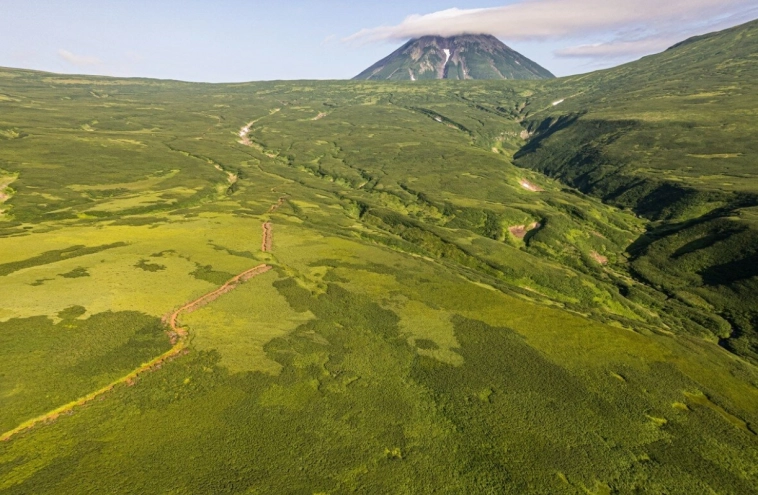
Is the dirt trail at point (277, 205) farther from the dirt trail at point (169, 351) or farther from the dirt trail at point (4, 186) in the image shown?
the dirt trail at point (4, 186)

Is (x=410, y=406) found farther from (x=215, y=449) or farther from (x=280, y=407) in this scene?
(x=215, y=449)

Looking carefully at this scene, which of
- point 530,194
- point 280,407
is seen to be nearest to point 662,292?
point 530,194

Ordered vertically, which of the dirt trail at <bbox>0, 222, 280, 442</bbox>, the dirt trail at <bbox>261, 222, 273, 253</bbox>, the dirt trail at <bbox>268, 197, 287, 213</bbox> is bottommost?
the dirt trail at <bbox>0, 222, 280, 442</bbox>

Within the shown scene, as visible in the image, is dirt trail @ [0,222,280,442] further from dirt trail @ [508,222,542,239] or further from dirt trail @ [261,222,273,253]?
dirt trail @ [508,222,542,239]

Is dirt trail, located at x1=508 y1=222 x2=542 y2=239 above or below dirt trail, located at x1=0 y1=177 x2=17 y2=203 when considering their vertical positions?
below

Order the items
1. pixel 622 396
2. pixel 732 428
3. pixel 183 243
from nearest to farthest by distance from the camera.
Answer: pixel 732 428
pixel 622 396
pixel 183 243

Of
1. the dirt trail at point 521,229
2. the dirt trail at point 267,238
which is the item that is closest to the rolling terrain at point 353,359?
the dirt trail at point 267,238

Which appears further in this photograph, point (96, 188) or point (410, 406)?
point (96, 188)

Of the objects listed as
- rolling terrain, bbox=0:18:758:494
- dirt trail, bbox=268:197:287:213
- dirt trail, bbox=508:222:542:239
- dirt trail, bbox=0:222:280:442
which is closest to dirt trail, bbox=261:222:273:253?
rolling terrain, bbox=0:18:758:494
